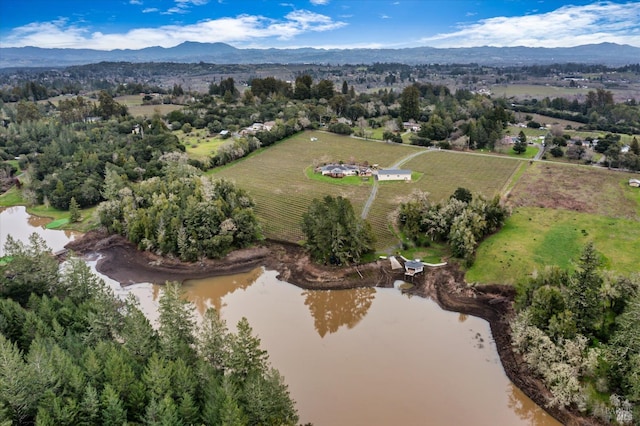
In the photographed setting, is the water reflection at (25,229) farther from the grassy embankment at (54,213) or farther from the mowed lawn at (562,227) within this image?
the mowed lawn at (562,227)

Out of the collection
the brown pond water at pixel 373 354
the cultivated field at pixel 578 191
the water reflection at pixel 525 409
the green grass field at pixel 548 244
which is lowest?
the water reflection at pixel 525 409

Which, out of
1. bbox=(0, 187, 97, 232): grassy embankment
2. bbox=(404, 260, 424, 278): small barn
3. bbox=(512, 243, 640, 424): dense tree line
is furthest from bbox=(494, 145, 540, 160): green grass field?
bbox=(0, 187, 97, 232): grassy embankment

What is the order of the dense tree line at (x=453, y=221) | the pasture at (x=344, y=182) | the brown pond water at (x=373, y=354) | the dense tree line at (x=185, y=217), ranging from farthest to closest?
the pasture at (x=344, y=182), the dense tree line at (x=185, y=217), the dense tree line at (x=453, y=221), the brown pond water at (x=373, y=354)

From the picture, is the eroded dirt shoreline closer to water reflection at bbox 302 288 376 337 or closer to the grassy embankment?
water reflection at bbox 302 288 376 337

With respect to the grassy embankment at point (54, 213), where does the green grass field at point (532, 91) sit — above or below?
above

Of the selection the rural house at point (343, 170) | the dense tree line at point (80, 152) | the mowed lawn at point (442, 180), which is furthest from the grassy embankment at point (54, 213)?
the mowed lawn at point (442, 180)

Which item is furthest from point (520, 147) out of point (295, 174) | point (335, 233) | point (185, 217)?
point (185, 217)

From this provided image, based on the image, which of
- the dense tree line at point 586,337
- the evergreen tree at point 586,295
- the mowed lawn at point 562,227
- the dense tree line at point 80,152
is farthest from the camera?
the dense tree line at point 80,152

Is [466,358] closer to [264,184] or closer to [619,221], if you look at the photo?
[619,221]
